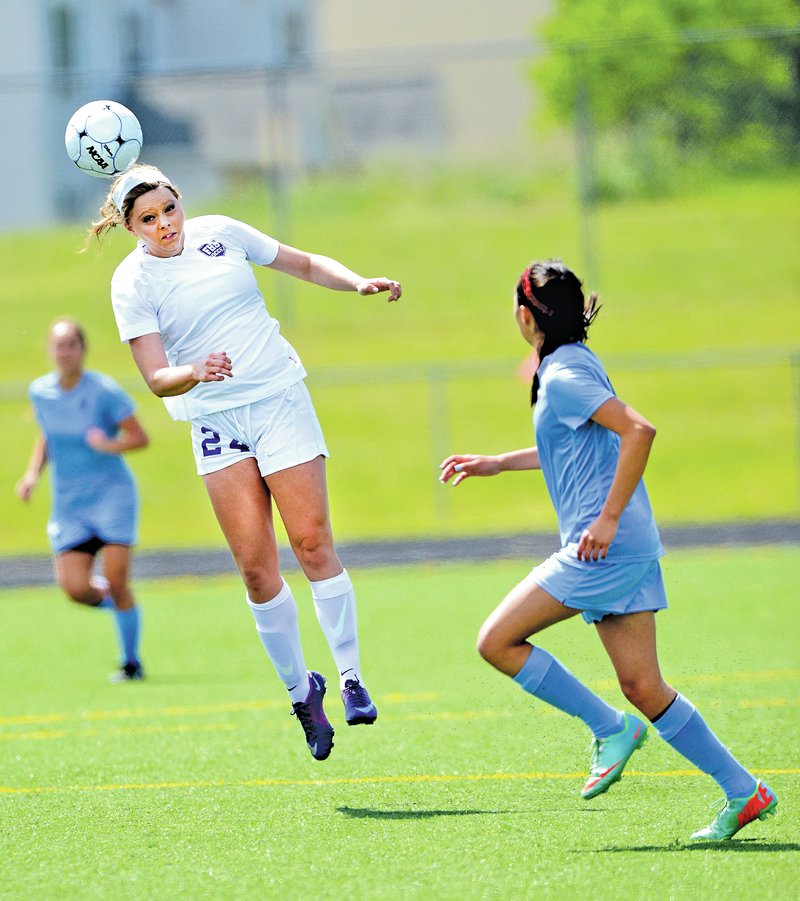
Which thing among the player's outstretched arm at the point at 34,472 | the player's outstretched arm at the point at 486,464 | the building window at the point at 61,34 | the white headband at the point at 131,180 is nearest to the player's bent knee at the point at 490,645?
the player's outstretched arm at the point at 486,464

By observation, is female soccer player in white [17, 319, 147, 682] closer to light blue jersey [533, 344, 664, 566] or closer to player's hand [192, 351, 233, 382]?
player's hand [192, 351, 233, 382]

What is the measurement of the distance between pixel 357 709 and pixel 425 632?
5013 millimetres

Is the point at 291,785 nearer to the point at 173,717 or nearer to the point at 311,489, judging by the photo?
the point at 311,489

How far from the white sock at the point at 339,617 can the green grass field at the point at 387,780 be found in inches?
18.8

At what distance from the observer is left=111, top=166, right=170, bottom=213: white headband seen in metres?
5.25

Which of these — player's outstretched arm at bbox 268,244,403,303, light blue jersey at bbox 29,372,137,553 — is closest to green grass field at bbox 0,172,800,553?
light blue jersey at bbox 29,372,137,553

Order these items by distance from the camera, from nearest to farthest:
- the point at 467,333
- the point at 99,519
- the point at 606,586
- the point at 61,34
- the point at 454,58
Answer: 1. the point at 606,586
2. the point at 99,519
3. the point at 454,58
4. the point at 467,333
5. the point at 61,34

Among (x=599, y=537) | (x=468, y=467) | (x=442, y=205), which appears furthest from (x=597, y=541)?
(x=442, y=205)

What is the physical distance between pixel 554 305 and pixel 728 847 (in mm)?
1704

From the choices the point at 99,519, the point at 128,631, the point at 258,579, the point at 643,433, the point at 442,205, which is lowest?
the point at 442,205

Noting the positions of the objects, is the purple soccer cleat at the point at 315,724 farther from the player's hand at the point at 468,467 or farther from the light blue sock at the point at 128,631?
the light blue sock at the point at 128,631

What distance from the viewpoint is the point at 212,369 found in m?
4.83

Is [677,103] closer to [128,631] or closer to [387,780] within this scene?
[128,631]

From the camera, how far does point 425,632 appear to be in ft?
33.6
